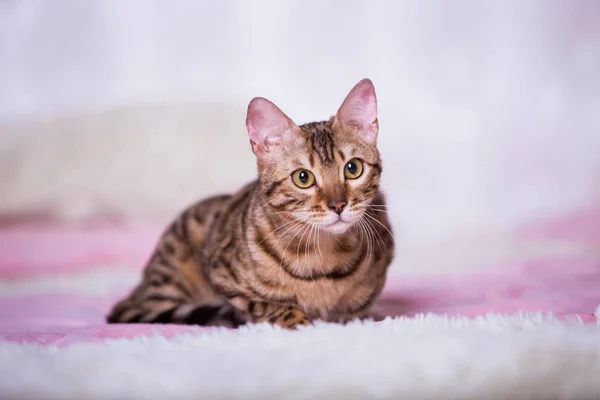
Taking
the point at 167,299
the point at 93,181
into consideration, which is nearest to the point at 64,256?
the point at 93,181

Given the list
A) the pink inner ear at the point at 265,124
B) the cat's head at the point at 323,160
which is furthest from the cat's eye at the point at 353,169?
the pink inner ear at the point at 265,124

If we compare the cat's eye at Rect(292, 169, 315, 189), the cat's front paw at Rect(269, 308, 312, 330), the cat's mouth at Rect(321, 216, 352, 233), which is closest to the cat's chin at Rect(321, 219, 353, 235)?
the cat's mouth at Rect(321, 216, 352, 233)

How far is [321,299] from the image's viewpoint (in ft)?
5.99

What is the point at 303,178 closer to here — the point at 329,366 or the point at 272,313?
the point at 272,313

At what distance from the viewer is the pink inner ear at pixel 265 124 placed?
1797mm

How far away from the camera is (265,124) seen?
184 cm

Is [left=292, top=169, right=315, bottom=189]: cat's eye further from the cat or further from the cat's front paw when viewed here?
the cat's front paw

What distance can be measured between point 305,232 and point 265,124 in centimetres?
35

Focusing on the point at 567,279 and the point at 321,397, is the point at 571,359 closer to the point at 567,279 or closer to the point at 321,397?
the point at 321,397

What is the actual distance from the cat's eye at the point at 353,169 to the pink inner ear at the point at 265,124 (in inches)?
8.3

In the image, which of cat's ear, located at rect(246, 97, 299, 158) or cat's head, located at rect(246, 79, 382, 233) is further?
cat's ear, located at rect(246, 97, 299, 158)

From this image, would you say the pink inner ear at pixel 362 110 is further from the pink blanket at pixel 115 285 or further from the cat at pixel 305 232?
the pink blanket at pixel 115 285

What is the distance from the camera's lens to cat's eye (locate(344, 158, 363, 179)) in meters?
1.78

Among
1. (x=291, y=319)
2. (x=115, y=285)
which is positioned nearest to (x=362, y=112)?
(x=291, y=319)
